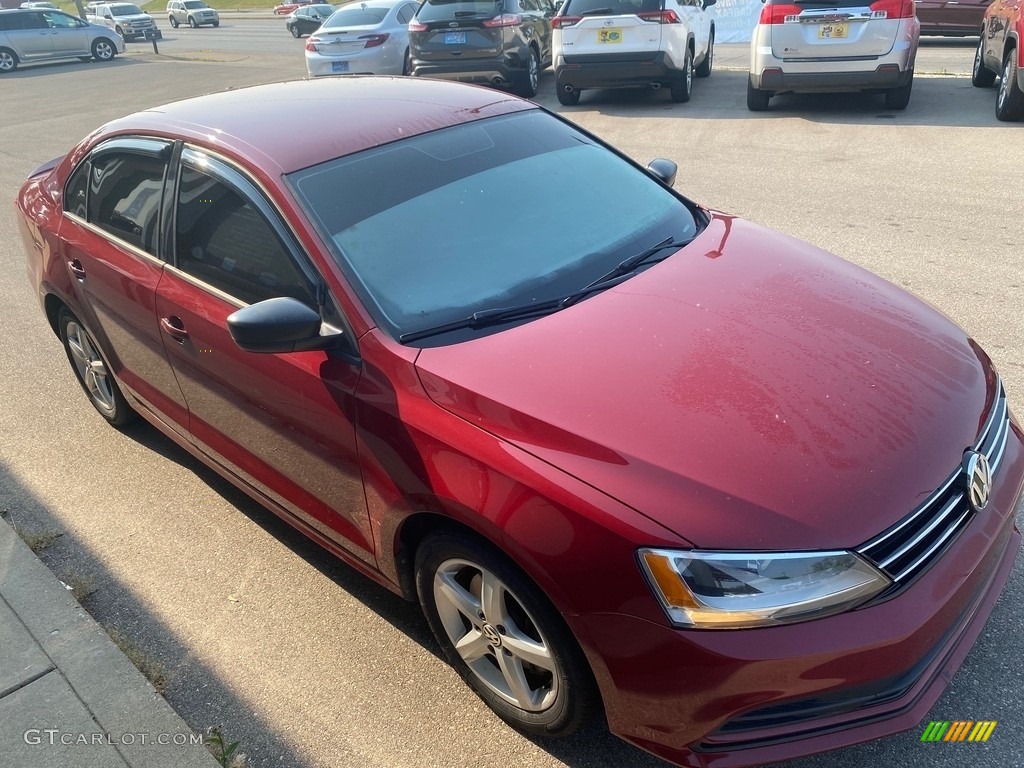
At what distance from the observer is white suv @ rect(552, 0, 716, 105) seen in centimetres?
1115

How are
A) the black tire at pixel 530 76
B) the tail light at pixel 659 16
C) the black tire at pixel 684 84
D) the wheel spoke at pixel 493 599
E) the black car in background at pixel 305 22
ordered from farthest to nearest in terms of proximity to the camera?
1. the black car in background at pixel 305 22
2. the black tire at pixel 530 76
3. the black tire at pixel 684 84
4. the tail light at pixel 659 16
5. the wheel spoke at pixel 493 599

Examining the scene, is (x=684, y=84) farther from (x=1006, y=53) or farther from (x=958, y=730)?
(x=958, y=730)

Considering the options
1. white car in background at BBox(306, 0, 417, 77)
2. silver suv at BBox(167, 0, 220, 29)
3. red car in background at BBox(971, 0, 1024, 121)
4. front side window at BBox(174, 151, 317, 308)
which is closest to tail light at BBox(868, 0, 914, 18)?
red car in background at BBox(971, 0, 1024, 121)

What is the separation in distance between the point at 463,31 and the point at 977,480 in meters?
11.8

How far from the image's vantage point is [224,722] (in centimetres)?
281

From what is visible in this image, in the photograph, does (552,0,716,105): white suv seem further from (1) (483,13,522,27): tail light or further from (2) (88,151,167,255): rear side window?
(2) (88,151,167,255): rear side window

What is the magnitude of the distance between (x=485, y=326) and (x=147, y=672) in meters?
1.66

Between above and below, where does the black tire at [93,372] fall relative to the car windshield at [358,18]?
below

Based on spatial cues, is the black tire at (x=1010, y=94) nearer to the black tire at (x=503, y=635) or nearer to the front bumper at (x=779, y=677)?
the front bumper at (x=779, y=677)

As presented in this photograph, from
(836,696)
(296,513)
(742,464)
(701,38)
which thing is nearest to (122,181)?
(296,513)

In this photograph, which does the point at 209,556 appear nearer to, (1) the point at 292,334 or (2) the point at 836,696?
(1) the point at 292,334

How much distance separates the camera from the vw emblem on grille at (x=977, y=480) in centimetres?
235

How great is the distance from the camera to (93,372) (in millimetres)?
4625

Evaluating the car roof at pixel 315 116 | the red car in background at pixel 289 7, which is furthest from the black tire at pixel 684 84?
the red car in background at pixel 289 7
